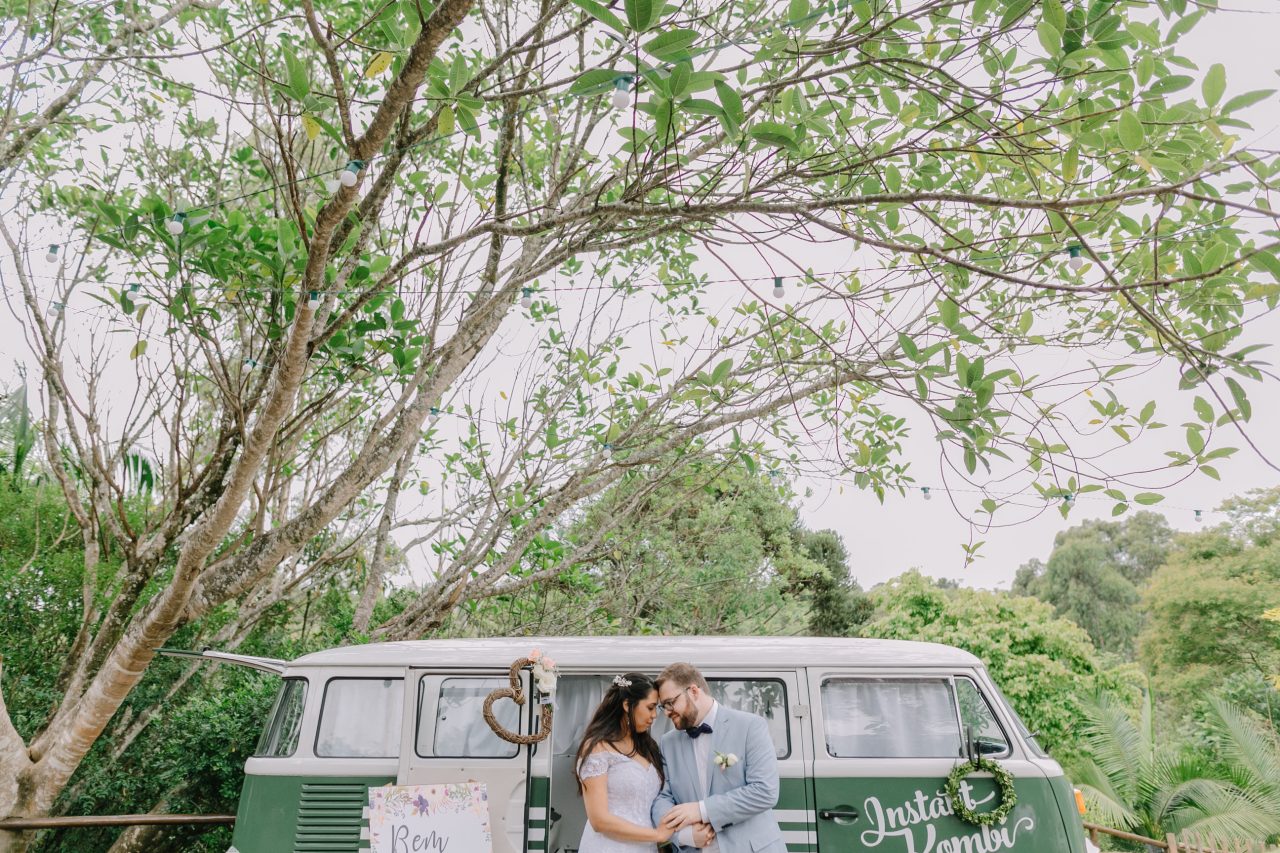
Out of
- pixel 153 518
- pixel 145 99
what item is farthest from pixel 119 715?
pixel 145 99

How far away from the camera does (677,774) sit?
13.9 ft

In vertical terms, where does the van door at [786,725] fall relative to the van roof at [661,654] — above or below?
below

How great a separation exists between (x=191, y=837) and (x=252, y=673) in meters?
1.76

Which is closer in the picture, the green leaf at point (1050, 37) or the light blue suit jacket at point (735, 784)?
the green leaf at point (1050, 37)

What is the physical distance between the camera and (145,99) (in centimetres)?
666

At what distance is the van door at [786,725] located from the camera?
450 centimetres

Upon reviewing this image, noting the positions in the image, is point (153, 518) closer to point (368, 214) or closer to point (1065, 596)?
point (368, 214)

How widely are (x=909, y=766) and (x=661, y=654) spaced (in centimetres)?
156

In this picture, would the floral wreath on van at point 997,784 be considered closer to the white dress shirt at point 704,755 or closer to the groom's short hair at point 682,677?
the white dress shirt at point 704,755

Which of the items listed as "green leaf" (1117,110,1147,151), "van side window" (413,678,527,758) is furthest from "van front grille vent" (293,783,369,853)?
"green leaf" (1117,110,1147,151)

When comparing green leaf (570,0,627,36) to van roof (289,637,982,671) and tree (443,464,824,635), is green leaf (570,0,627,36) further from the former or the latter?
tree (443,464,824,635)

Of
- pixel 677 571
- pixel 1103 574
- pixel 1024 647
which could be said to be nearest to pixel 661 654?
pixel 677 571

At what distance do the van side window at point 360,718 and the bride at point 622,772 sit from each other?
1433 mm

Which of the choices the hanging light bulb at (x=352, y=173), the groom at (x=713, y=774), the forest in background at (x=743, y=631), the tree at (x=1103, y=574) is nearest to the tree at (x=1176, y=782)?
the forest in background at (x=743, y=631)
